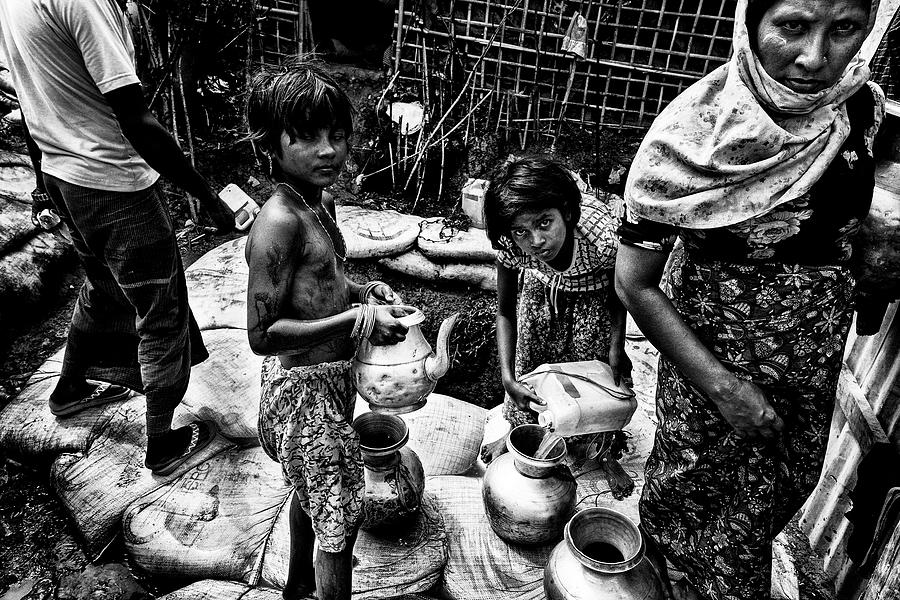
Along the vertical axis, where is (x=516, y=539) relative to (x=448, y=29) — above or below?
below

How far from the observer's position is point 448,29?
4.42 metres

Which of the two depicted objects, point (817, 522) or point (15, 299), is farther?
point (15, 299)

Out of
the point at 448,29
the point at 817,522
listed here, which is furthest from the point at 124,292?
the point at 448,29

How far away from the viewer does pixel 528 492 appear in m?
2.10

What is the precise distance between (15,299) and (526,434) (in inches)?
107

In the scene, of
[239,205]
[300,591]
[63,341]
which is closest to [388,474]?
[300,591]

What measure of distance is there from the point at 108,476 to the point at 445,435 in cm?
135

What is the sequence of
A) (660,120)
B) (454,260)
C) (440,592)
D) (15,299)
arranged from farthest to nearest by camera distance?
(454,260), (15,299), (440,592), (660,120)

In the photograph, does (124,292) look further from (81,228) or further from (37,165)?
(37,165)

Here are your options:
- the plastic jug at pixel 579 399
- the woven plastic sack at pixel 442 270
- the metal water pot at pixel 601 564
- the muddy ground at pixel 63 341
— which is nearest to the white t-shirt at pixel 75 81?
the muddy ground at pixel 63 341

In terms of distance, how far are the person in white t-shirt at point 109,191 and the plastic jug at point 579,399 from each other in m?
1.25

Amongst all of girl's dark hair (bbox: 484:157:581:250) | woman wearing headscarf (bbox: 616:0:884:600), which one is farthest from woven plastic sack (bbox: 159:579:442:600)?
girl's dark hair (bbox: 484:157:581:250)

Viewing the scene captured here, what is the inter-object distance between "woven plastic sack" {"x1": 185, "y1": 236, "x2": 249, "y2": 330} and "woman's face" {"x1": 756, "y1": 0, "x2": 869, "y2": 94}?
Answer: 2.52 metres

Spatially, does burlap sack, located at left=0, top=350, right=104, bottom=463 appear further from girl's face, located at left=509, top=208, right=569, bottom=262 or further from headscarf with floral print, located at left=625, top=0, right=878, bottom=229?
headscarf with floral print, located at left=625, top=0, right=878, bottom=229
